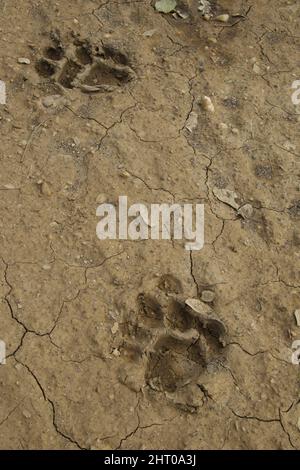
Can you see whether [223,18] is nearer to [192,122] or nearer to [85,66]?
[192,122]

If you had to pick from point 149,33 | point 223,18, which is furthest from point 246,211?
point 223,18

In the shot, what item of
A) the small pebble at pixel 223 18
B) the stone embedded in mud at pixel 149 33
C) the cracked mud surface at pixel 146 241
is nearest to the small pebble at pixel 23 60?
the cracked mud surface at pixel 146 241

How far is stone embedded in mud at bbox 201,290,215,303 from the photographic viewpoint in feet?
8.26

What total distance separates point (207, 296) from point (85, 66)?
5.43 feet

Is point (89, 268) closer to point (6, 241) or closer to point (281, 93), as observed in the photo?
point (6, 241)

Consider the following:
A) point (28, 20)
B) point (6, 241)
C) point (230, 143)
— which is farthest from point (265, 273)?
point (28, 20)

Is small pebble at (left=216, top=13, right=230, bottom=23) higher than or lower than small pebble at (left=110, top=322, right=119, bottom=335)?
higher

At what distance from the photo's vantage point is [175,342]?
2.42 meters

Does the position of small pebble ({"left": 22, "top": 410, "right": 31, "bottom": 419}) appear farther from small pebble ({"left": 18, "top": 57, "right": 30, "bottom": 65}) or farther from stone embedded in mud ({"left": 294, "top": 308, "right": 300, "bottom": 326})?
small pebble ({"left": 18, "top": 57, "right": 30, "bottom": 65})

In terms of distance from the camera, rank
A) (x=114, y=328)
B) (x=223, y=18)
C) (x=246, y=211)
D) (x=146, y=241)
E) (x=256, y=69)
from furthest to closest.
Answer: (x=223, y=18)
(x=256, y=69)
(x=246, y=211)
(x=146, y=241)
(x=114, y=328)

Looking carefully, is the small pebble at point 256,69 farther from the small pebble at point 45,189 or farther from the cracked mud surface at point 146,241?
the small pebble at point 45,189

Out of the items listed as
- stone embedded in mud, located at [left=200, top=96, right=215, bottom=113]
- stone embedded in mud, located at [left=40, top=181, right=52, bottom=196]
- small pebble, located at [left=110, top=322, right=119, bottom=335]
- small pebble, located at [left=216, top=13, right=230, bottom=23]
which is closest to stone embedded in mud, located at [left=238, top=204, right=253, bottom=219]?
stone embedded in mud, located at [left=200, top=96, right=215, bottom=113]

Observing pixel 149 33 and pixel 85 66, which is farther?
pixel 149 33

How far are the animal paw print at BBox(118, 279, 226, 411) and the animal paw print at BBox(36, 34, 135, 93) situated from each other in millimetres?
1439
